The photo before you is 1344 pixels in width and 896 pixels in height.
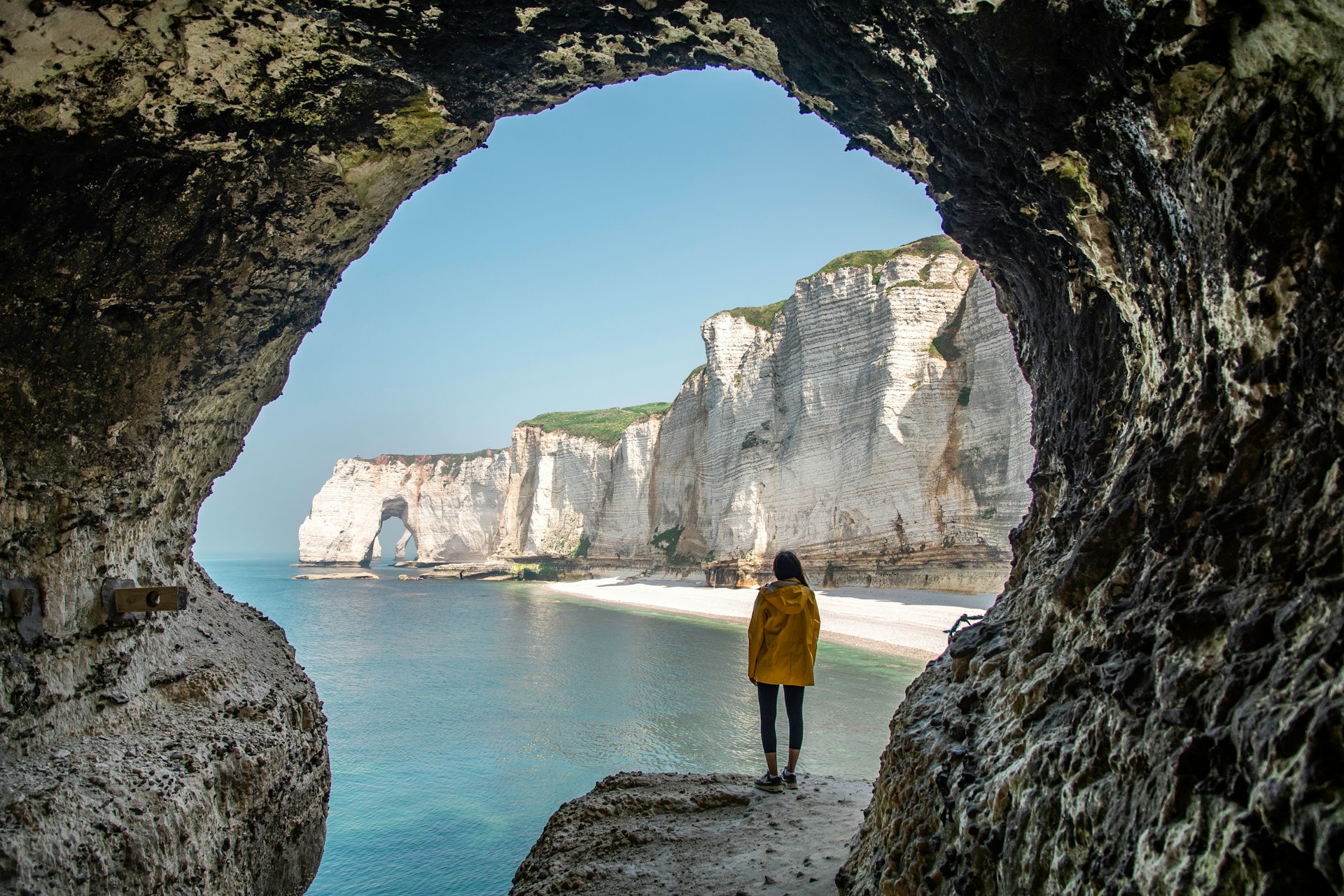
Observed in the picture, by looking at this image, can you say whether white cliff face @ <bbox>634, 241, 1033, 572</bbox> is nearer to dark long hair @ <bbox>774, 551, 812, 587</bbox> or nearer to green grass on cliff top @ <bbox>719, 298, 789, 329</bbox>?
green grass on cliff top @ <bbox>719, 298, 789, 329</bbox>

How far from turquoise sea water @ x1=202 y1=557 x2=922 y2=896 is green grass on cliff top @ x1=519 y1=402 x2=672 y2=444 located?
30.0 meters

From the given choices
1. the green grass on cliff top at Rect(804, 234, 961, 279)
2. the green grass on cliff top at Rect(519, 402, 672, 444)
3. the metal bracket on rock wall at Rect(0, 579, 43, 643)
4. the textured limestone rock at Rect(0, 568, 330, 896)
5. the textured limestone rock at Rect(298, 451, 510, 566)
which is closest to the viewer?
the textured limestone rock at Rect(0, 568, 330, 896)

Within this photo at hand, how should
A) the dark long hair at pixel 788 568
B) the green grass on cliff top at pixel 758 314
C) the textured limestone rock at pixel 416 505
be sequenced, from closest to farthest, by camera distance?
the dark long hair at pixel 788 568 → the green grass on cliff top at pixel 758 314 → the textured limestone rock at pixel 416 505

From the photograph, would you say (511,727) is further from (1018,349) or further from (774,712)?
(1018,349)

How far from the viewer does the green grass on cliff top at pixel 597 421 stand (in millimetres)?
53938

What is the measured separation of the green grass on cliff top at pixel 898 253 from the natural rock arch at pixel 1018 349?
26.5 meters

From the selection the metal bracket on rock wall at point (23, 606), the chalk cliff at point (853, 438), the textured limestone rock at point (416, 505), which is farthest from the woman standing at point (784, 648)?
the textured limestone rock at point (416, 505)

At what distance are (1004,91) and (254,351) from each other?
14.2ft

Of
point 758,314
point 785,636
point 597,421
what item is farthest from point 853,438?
point 597,421

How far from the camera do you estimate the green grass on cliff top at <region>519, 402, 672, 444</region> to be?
53938 mm

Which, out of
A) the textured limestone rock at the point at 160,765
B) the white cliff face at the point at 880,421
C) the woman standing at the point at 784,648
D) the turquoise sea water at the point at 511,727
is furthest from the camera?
the white cliff face at the point at 880,421

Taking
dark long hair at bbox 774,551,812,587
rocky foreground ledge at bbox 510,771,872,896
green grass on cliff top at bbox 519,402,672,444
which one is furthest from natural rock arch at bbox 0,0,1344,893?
green grass on cliff top at bbox 519,402,672,444

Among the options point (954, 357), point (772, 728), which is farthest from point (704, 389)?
point (772, 728)

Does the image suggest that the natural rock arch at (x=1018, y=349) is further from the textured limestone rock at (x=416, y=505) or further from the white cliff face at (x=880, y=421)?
the textured limestone rock at (x=416, y=505)
